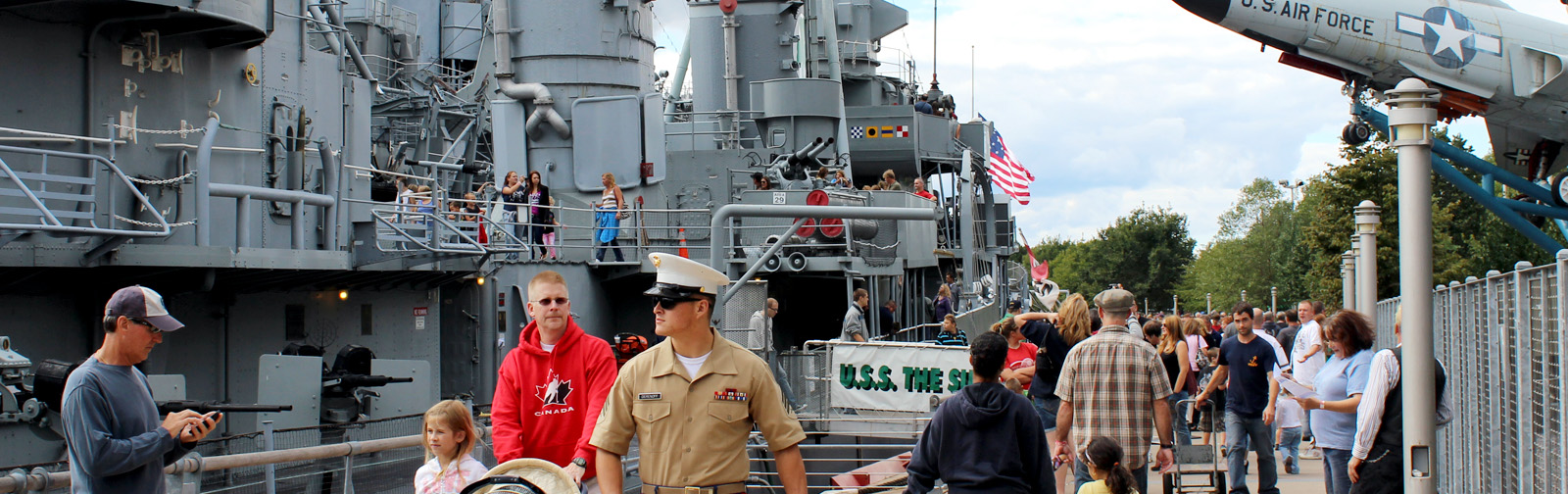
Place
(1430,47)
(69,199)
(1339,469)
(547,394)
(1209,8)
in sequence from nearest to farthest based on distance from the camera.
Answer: (547,394), (1339,469), (69,199), (1209,8), (1430,47)

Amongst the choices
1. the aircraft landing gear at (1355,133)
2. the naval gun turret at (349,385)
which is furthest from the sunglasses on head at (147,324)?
the aircraft landing gear at (1355,133)

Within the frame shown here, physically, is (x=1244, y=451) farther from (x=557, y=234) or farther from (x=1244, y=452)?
(x=557, y=234)

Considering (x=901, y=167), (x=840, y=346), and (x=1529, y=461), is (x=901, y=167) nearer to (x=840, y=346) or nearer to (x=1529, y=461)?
(x=840, y=346)

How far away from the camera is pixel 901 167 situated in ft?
112

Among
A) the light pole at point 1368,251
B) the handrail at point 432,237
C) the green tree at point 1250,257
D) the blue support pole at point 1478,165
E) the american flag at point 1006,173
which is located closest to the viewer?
the light pole at point 1368,251

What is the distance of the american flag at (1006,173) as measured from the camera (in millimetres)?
33750

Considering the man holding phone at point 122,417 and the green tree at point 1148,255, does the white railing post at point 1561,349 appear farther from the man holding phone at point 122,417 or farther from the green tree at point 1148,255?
the green tree at point 1148,255

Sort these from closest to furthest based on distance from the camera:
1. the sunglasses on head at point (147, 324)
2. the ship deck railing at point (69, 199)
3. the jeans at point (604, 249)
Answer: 1. the sunglasses on head at point (147, 324)
2. the ship deck railing at point (69, 199)
3. the jeans at point (604, 249)

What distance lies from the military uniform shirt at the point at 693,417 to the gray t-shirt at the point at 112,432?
1667 mm

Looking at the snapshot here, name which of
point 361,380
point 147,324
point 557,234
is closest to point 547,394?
point 147,324

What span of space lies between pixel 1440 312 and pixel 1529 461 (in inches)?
139

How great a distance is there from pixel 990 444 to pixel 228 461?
4.01 meters

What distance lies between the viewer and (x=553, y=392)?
5.48 metres

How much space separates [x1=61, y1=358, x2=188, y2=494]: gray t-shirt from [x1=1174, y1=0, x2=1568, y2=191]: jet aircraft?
49.1ft
